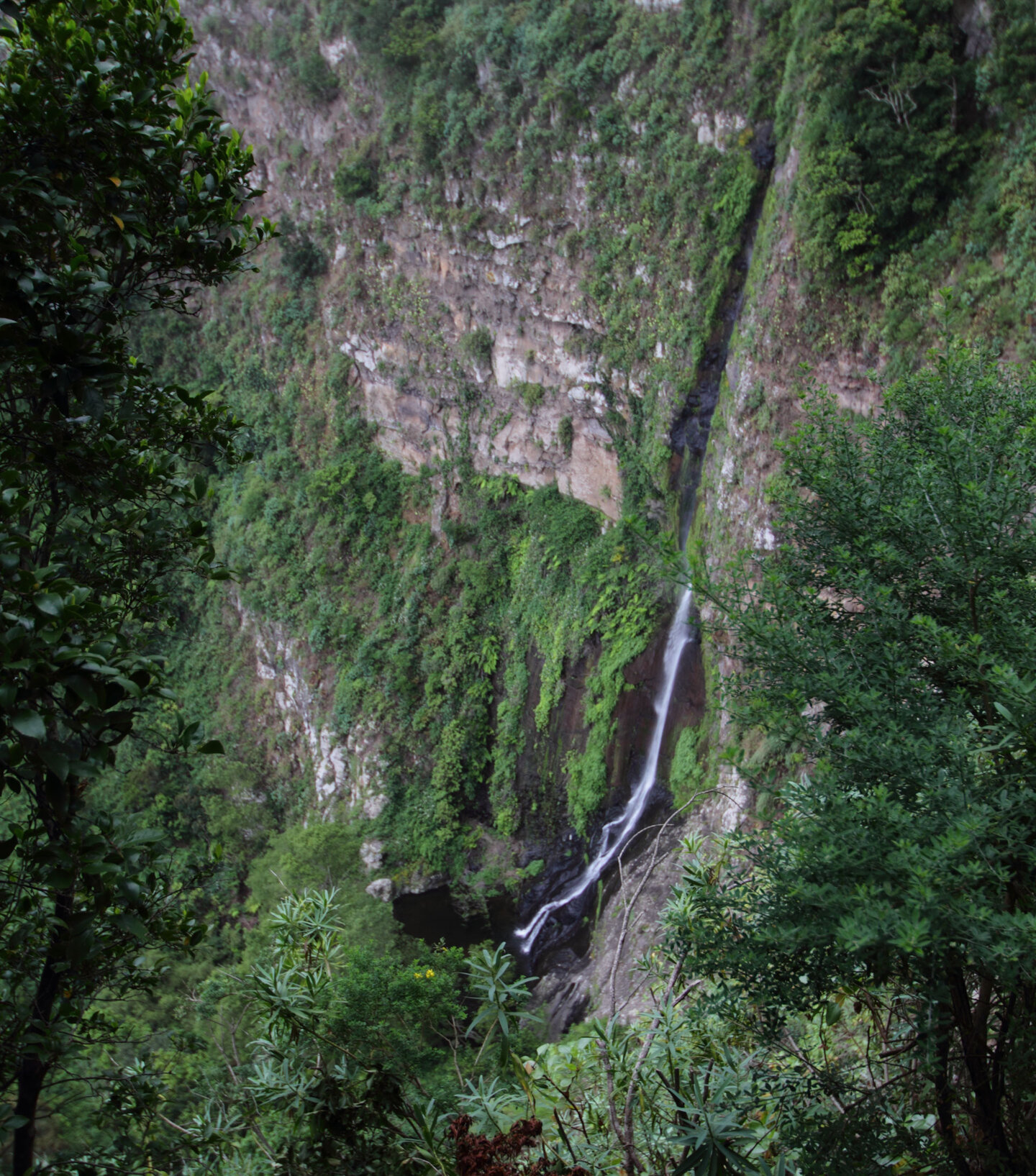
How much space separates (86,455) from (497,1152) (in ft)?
6.38

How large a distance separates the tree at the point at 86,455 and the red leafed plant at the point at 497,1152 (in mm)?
847

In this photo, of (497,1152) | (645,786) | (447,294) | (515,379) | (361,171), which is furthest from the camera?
(361,171)

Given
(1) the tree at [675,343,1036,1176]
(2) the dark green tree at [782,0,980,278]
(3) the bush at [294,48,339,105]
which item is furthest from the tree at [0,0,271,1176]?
(3) the bush at [294,48,339,105]

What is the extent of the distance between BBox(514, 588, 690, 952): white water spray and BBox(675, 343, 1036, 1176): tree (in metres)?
7.55

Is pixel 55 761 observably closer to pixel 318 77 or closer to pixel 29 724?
pixel 29 724

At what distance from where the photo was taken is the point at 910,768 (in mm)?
2092

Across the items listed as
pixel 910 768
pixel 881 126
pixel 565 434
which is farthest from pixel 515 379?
pixel 910 768

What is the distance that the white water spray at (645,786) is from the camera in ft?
33.9

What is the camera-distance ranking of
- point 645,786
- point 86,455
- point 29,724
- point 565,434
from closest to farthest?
point 29,724, point 86,455, point 645,786, point 565,434

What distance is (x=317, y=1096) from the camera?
211cm

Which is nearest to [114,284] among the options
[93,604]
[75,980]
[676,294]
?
[93,604]

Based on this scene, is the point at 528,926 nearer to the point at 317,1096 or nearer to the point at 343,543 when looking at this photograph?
the point at 343,543

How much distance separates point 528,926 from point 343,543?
26.0 feet

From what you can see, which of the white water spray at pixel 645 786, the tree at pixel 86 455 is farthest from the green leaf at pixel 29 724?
the white water spray at pixel 645 786
